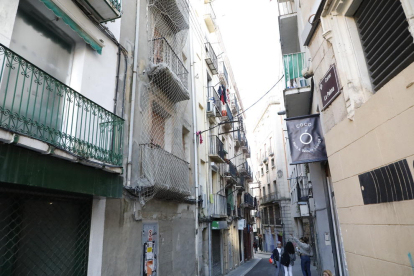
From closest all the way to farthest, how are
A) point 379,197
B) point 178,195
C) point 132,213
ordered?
point 379,197, point 132,213, point 178,195

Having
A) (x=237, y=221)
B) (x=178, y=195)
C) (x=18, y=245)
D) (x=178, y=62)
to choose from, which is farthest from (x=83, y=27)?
(x=237, y=221)

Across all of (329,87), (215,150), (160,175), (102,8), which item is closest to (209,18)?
(215,150)

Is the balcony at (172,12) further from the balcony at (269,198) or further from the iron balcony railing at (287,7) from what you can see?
the balcony at (269,198)

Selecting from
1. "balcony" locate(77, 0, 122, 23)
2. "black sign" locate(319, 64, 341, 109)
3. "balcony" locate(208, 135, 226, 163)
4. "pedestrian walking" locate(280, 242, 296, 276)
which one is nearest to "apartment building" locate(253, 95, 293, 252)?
"balcony" locate(208, 135, 226, 163)

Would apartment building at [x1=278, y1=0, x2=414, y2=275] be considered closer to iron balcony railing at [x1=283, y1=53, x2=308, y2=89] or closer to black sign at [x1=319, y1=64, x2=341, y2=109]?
black sign at [x1=319, y1=64, x2=341, y2=109]

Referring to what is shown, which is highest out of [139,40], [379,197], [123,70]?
[139,40]

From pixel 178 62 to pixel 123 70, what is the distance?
326cm

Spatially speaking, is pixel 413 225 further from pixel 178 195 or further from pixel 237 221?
pixel 237 221

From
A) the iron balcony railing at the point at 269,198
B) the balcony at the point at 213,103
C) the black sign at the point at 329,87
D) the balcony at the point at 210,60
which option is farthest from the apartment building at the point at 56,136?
the iron balcony railing at the point at 269,198

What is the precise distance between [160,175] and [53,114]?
349cm

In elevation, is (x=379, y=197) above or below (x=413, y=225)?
above

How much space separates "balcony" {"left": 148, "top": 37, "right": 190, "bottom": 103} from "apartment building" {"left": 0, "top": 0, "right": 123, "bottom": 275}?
6.01 feet

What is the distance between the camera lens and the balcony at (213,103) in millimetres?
15516

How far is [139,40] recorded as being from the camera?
8148 millimetres
